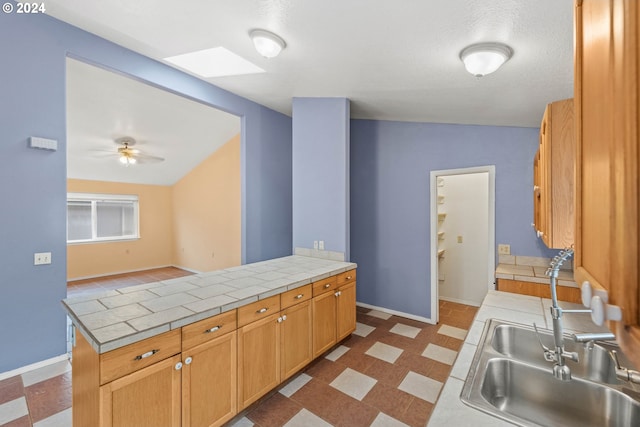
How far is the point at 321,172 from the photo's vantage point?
3.40 metres

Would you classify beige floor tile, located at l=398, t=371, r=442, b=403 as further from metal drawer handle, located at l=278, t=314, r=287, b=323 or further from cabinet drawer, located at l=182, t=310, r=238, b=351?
cabinet drawer, located at l=182, t=310, r=238, b=351

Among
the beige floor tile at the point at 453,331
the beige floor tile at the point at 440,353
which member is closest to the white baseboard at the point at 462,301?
the beige floor tile at the point at 453,331

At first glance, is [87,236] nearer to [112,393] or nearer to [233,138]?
[233,138]

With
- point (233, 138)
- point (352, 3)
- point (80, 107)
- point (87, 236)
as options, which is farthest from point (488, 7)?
point (87, 236)

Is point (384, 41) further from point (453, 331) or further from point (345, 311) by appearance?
point (453, 331)

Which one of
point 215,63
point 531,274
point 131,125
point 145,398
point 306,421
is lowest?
point 306,421

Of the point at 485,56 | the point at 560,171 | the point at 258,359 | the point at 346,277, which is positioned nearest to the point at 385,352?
the point at 346,277

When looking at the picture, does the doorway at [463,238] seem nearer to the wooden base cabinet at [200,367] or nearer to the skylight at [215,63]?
the wooden base cabinet at [200,367]

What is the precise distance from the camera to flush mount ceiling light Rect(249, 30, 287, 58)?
204cm

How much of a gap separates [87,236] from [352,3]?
725 centimetres

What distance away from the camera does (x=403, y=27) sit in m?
1.72

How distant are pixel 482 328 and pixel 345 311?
1604mm

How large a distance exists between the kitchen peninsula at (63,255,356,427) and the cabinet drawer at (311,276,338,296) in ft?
0.05

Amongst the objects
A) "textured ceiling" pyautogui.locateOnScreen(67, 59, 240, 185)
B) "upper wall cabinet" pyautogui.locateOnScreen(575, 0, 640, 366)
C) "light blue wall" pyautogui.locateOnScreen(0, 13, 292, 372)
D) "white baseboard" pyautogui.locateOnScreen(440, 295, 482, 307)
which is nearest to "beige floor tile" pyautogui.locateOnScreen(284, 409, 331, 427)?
"upper wall cabinet" pyautogui.locateOnScreen(575, 0, 640, 366)
